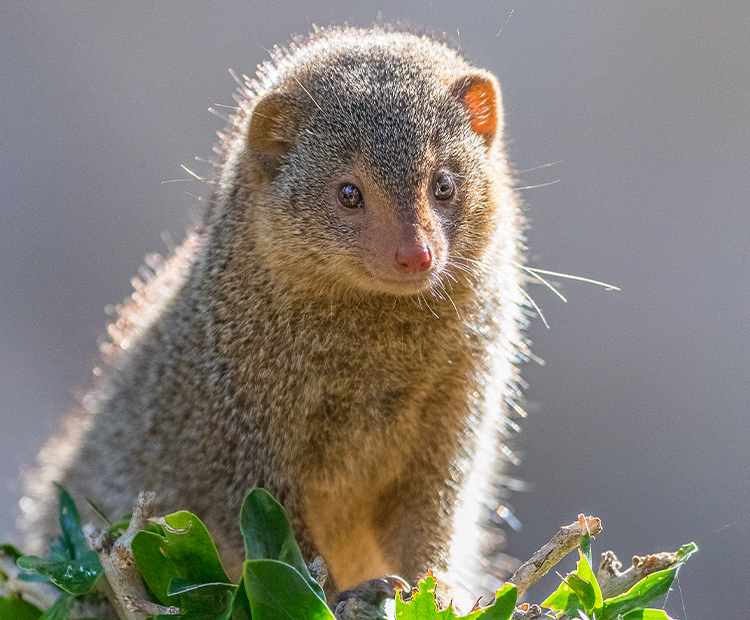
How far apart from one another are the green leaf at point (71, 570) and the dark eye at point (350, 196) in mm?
559

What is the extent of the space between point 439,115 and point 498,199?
0.60ft

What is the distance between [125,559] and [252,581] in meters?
0.16

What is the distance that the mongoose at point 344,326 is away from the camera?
1.04 metres

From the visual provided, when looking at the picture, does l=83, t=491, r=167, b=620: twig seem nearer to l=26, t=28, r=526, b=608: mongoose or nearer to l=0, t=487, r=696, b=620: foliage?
l=0, t=487, r=696, b=620: foliage

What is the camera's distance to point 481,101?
4.01 ft

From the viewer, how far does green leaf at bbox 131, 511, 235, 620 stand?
0.68 metres

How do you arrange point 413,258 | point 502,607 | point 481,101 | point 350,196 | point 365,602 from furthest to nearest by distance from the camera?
point 481,101 → point 350,196 → point 413,258 → point 365,602 → point 502,607

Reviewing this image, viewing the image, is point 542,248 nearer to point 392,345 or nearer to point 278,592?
point 392,345

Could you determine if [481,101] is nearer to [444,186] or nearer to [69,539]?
[444,186]

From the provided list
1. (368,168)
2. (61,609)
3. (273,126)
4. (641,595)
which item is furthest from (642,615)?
(273,126)

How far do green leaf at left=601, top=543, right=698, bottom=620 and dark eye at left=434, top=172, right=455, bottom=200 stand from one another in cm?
61

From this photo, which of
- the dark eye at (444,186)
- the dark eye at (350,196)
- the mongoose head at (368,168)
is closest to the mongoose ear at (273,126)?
the mongoose head at (368,168)

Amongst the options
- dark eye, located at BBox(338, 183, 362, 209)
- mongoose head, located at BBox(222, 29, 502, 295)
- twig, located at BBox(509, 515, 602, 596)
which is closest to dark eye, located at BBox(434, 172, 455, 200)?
mongoose head, located at BBox(222, 29, 502, 295)

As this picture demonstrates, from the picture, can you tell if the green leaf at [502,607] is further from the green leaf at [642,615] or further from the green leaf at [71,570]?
the green leaf at [71,570]
